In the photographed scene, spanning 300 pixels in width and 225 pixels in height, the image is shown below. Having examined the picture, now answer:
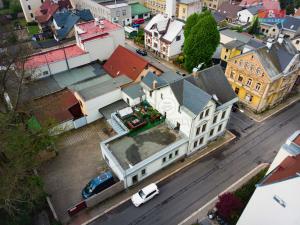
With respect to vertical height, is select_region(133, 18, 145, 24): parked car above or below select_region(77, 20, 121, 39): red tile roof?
below

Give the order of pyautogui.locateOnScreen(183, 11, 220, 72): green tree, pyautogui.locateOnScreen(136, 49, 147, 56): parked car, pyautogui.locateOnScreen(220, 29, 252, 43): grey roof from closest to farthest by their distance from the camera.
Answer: pyautogui.locateOnScreen(183, 11, 220, 72): green tree < pyautogui.locateOnScreen(220, 29, 252, 43): grey roof < pyautogui.locateOnScreen(136, 49, 147, 56): parked car

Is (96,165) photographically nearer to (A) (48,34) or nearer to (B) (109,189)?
(B) (109,189)

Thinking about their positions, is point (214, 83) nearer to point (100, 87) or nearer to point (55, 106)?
point (100, 87)

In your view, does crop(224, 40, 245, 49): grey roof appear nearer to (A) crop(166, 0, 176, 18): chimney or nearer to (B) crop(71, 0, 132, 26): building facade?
(A) crop(166, 0, 176, 18): chimney

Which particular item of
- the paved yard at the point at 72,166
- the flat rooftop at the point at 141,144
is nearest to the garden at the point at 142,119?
the flat rooftop at the point at 141,144

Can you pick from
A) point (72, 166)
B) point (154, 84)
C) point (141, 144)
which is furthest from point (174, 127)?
point (72, 166)

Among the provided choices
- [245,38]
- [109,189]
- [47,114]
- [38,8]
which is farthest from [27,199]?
[38,8]

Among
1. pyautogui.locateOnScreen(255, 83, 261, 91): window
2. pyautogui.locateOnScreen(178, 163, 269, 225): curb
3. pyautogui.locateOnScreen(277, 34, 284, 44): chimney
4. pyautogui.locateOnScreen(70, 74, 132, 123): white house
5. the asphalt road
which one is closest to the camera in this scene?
pyautogui.locateOnScreen(178, 163, 269, 225): curb

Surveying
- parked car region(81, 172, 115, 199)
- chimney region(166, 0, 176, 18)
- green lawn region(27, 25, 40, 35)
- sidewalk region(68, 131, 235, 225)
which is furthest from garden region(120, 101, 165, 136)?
green lawn region(27, 25, 40, 35)
